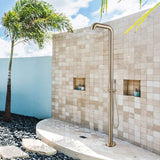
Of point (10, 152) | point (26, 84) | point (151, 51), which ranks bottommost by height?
point (10, 152)

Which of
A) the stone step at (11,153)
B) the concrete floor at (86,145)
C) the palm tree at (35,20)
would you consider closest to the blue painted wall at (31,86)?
the palm tree at (35,20)

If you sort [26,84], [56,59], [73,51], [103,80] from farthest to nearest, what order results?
1. [26,84]
2. [56,59]
3. [73,51]
4. [103,80]

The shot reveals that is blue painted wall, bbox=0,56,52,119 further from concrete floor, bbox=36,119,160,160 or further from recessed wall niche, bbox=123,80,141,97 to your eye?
recessed wall niche, bbox=123,80,141,97

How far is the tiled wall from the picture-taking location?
2.82 meters

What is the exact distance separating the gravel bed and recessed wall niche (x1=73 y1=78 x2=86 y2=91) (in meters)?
1.32

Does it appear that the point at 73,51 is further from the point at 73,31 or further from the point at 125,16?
the point at 125,16

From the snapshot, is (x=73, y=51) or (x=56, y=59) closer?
(x=73, y=51)

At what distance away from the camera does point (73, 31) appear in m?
4.30

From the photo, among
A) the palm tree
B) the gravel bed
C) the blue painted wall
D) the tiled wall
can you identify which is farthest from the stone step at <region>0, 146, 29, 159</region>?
the palm tree

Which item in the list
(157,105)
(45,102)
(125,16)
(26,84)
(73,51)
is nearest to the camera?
(157,105)

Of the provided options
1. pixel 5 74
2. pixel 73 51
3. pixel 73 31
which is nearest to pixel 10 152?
pixel 73 51

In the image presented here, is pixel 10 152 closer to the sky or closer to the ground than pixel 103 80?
closer to the ground

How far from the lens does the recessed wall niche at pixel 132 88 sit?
3135 millimetres

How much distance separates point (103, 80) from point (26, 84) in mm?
2730
